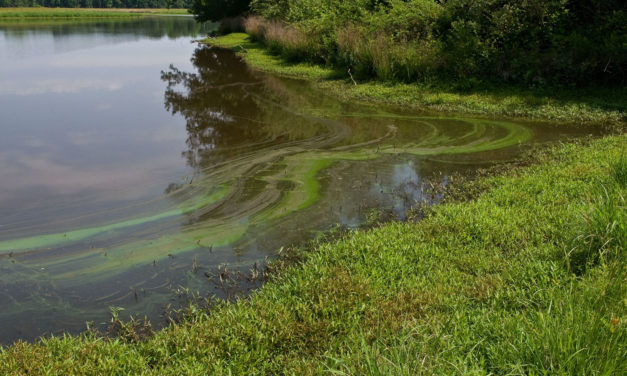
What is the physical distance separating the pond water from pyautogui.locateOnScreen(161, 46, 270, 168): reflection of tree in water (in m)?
0.06

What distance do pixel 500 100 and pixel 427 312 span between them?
8626 mm

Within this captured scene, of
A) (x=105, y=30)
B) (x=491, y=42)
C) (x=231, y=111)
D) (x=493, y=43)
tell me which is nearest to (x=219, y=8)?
(x=105, y=30)

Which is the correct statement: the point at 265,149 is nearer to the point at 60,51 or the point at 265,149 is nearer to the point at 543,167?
the point at 543,167

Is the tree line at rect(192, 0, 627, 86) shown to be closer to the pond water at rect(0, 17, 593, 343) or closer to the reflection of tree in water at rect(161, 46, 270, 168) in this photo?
the pond water at rect(0, 17, 593, 343)

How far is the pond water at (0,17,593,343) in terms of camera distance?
4180 millimetres

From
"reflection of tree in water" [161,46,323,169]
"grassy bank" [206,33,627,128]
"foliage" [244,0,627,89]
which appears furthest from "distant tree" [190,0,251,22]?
"grassy bank" [206,33,627,128]

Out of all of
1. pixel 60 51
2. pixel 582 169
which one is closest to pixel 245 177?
pixel 582 169

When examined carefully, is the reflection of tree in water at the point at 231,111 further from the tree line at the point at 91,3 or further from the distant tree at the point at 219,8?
the tree line at the point at 91,3

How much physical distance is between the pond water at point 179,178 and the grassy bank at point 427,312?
0.72m

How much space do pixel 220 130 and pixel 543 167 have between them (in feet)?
19.1

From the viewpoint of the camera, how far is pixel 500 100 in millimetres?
10648

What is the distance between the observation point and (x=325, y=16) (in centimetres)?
1684

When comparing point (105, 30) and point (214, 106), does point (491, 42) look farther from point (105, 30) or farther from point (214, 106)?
point (105, 30)

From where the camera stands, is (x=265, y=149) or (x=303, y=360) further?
(x=265, y=149)
